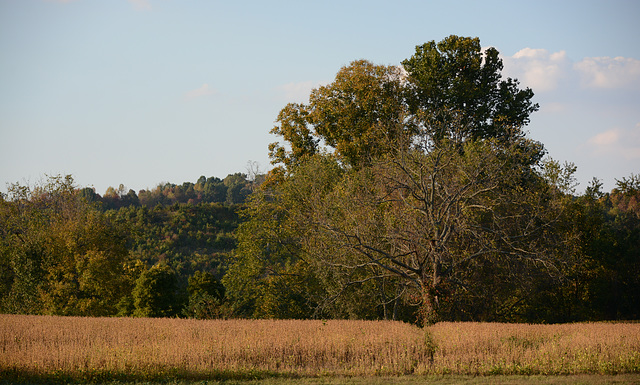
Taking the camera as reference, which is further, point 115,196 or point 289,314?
point 115,196

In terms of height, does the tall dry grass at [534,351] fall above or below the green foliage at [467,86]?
below

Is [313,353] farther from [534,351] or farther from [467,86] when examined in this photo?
[467,86]

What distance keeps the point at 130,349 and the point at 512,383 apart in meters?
10.4

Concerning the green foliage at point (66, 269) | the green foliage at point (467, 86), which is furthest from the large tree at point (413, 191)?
the green foliage at point (66, 269)

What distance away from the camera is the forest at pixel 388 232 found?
941 inches

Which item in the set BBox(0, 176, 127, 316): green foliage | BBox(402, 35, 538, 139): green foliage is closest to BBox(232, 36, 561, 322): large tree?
BBox(402, 35, 538, 139): green foliage

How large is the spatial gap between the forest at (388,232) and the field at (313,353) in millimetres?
4220

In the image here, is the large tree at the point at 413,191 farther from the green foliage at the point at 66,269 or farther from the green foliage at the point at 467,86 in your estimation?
the green foliage at the point at 66,269

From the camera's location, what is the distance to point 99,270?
3291 cm

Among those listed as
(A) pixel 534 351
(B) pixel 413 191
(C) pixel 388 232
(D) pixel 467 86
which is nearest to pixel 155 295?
(C) pixel 388 232

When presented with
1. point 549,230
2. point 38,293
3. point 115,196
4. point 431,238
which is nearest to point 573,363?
point 431,238

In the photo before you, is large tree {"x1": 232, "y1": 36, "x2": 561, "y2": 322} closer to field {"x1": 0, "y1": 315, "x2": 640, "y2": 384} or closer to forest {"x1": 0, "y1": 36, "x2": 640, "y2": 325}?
forest {"x1": 0, "y1": 36, "x2": 640, "y2": 325}

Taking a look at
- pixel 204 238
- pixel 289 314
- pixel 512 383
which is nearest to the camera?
pixel 512 383

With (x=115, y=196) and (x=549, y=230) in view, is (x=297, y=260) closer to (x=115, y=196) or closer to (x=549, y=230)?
(x=549, y=230)
